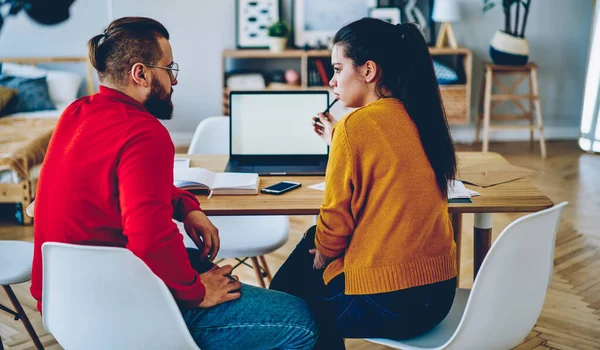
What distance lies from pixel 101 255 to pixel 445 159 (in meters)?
0.83

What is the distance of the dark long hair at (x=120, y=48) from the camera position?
1.59 metres

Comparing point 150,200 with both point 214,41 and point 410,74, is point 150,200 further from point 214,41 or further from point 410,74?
point 214,41

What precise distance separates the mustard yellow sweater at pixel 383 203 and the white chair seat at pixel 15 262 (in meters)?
1.06

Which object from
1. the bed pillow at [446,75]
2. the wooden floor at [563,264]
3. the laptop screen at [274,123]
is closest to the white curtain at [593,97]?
the wooden floor at [563,264]

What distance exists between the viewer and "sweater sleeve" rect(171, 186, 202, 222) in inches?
74.6

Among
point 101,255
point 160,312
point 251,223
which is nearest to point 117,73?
point 101,255

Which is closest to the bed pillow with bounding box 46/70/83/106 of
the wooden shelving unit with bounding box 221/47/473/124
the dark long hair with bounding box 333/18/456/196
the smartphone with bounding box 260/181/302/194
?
the wooden shelving unit with bounding box 221/47/473/124

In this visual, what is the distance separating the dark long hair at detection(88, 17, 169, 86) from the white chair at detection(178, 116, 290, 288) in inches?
41.1

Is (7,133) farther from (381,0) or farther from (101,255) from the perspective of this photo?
(101,255)

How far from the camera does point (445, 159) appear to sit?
169cm

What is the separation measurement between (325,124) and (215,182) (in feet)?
1.32

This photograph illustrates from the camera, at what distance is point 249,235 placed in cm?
262

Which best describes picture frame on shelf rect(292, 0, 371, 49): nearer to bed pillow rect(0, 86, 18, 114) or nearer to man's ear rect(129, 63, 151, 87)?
bed pillow rect(0, 86, 18, 114)

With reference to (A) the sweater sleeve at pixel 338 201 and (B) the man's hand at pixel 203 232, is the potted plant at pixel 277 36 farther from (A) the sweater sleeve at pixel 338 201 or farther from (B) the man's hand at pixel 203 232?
(A) the sweater sleeve at pixel 338 201
